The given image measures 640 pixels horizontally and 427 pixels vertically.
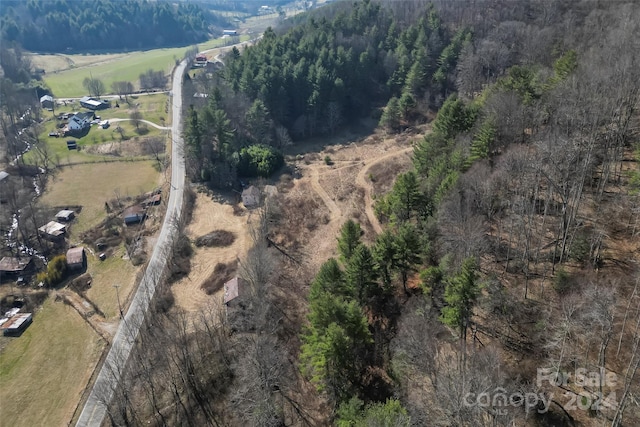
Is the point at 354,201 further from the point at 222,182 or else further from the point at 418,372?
the point at 418,372

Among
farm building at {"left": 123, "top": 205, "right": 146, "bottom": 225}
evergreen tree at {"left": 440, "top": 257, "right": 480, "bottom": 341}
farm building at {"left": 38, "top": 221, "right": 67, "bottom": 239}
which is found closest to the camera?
evergreen tree at {"left": 440, "top": 257, "right": 480, "bottom": 341}

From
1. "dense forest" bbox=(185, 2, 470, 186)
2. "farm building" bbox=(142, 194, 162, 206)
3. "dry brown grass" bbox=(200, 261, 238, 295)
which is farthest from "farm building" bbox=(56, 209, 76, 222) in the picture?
"dry brown grass" bbox=(200, 261, 238, 295)

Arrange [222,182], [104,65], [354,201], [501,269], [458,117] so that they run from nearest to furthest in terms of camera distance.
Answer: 1. [501,269]
2. [458,117]
3. [354,201]
4. [222,182]
5. [104,65]

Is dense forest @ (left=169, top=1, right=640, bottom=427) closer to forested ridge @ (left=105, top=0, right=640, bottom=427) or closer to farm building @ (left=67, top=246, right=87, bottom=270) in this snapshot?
forested ridge @ (left=105, top=0, right=640, bottom=427)

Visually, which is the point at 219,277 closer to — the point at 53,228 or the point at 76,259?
the point at 76,259

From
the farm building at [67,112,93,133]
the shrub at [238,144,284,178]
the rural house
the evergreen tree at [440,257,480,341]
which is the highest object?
the evergreen tree at [440,257,480,341]

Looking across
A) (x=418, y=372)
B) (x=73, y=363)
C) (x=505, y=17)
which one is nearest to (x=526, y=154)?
(x=418, y=372)
